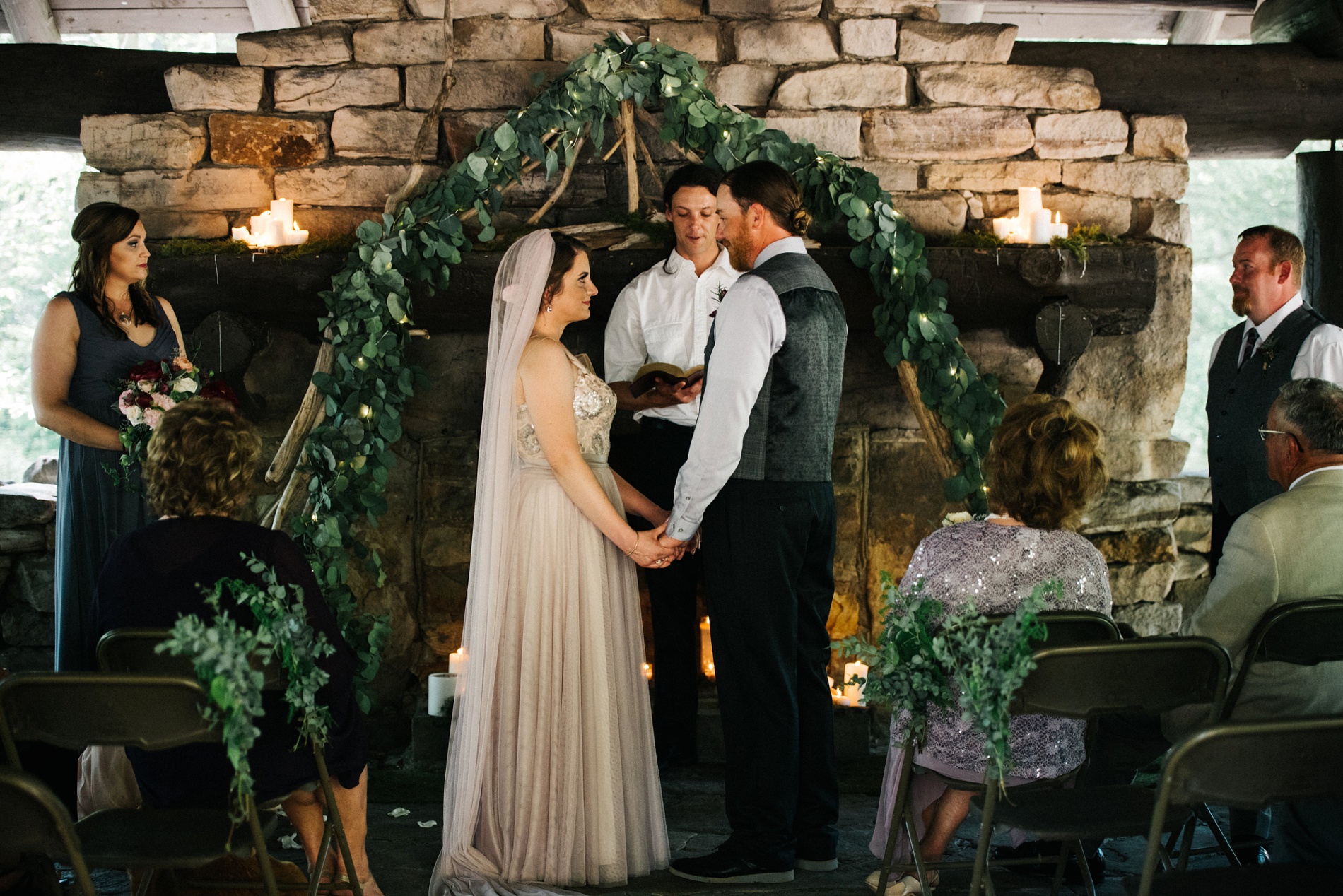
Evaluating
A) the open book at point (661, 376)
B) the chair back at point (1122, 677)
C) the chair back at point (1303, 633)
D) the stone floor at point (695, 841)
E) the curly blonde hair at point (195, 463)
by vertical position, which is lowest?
the stone floor at point (695, 841)

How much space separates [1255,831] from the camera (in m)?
3.07

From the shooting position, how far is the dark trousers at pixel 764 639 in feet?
9.43

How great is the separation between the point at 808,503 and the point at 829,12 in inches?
87.8

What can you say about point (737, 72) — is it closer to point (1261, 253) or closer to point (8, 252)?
point (1261, 253)

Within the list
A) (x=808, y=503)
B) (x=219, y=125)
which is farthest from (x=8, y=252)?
(x=808, y=503)

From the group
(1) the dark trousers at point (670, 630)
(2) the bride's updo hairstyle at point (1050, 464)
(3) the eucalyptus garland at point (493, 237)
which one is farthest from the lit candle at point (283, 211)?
(2) the bride's updo hairstyle at point (1050, 464)

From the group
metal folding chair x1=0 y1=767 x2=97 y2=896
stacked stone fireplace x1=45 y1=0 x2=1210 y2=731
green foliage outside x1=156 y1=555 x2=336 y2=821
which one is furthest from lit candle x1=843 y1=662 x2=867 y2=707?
metal folding chair x1=0 y1=767 x2=97 y2=896

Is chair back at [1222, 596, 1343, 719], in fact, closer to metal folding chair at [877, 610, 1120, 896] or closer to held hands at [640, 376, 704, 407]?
metal folding chair at [877, 610, 1120, 896]

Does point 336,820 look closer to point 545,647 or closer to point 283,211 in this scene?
point 545,647

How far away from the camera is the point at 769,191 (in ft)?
9.50

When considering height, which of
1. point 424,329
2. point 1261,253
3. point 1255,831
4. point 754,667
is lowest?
point 1255,831

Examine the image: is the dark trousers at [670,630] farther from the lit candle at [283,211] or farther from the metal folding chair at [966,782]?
the lit candle at [283,211]

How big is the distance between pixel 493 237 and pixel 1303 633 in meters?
2.64

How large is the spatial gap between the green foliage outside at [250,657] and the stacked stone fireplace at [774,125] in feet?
5.96
